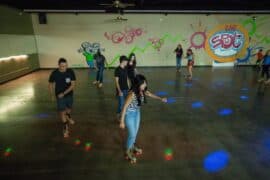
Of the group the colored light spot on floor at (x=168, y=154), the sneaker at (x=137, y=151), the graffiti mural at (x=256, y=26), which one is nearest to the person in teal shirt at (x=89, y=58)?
the sneaker at (x=137, y=151)

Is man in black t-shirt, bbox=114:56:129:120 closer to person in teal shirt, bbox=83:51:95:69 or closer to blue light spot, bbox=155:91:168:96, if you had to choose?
blue light spot, bbox=155:91:168:96

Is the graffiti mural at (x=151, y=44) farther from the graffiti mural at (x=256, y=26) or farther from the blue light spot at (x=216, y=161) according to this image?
the blue light spot at (x=216, y=161)

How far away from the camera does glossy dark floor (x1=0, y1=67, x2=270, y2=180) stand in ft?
7.89

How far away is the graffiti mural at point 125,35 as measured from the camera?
10672mm

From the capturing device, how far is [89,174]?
2.35 metres

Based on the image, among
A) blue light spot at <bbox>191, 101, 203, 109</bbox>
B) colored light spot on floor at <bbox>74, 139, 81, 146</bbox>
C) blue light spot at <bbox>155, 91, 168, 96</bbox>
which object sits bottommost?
colored light spot on floor at <bbox>74, 139, 81, 146</bbox>

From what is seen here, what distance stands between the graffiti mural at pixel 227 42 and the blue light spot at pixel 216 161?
32.1ft

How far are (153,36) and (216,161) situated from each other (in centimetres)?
926

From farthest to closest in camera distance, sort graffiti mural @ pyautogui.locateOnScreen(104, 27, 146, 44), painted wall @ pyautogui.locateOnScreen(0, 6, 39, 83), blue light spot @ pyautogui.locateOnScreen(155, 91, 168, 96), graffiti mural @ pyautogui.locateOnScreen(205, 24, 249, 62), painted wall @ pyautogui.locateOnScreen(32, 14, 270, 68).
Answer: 1. graffiti mural @ pyautogui.locateOnScreen(205, 24, 249, 62)
2. graffiti mural @ pyautogui.locateOnScreen(104, 27, 146, 44)
3. painted wall @ pyautogui.locateOnScreen(32, 14, 270, 68)
4. painted wall @ pyautogui.locateOnScreen(0, 6, 39, 83)
5. blue light spot @ pyautogui.locateOnScreen(155, 91, 168, 96)

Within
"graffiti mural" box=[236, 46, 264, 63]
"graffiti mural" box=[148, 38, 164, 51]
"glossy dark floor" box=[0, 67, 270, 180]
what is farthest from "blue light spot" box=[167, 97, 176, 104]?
"graffiti mural" box=[236, 46, 264, 63]

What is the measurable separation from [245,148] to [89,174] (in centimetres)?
241
